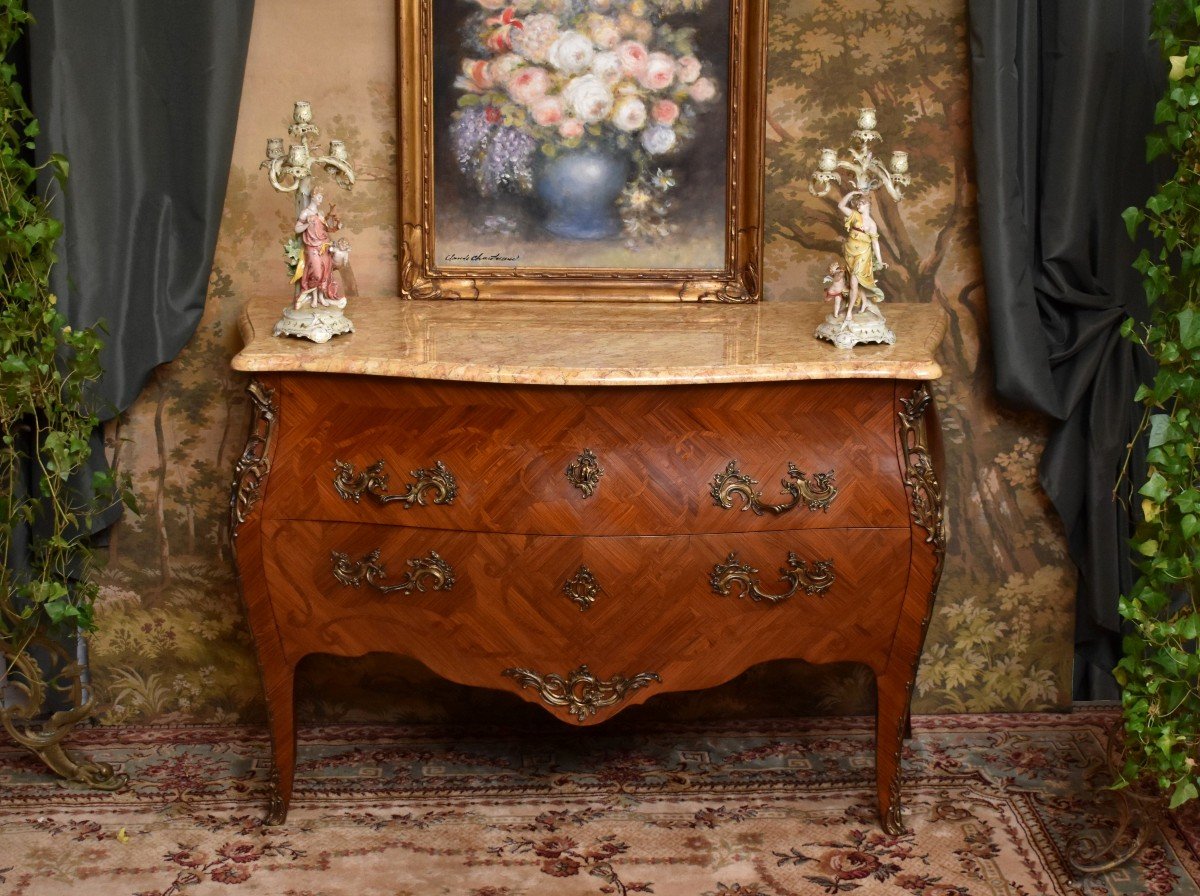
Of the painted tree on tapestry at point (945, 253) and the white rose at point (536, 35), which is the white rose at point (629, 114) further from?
the painted tree on tapestry at point (945, 253)

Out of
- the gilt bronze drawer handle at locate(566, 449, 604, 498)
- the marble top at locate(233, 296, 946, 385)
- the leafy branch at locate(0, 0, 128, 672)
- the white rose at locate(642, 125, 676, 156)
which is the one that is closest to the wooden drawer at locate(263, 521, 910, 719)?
the gilt bronze drawer handle at locate(566, 449, 604, 498)

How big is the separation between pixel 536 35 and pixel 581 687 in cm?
155

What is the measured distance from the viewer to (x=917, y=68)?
10.9 ft

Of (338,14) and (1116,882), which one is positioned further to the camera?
(338,14)

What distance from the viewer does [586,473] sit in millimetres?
2738

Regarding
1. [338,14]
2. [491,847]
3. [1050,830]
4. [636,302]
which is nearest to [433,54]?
[338,14]

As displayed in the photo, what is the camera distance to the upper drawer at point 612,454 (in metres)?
2.75

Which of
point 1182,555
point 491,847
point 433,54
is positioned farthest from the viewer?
point 433,54

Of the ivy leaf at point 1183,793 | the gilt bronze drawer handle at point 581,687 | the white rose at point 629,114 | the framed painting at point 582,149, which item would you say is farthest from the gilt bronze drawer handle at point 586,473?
the ivy leaf at point 1183,793

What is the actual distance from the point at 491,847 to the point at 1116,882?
4.47 ft

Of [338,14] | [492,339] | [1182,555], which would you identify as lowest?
[1182,555]

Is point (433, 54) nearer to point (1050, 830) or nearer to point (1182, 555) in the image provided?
point (1182, 555)

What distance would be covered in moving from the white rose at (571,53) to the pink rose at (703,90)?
10.2 inches
